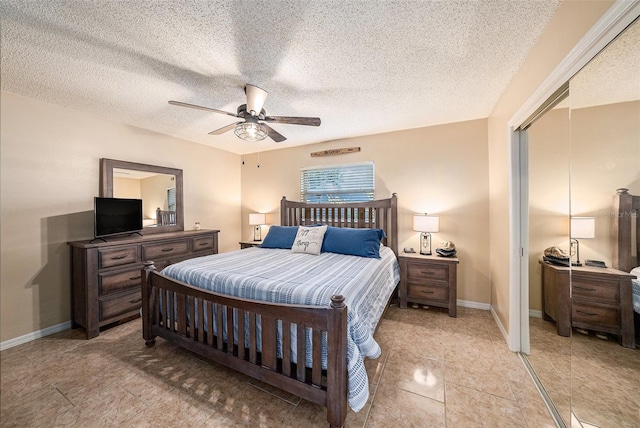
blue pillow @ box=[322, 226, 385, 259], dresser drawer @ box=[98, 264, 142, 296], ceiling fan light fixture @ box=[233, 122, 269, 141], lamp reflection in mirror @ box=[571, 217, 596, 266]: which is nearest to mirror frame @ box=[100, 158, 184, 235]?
dresser drawer @ box=[98, 264, 142, 296]

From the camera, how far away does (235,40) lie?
1.65 metres

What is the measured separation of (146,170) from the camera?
3.36 meters

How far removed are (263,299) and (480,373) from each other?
187cm

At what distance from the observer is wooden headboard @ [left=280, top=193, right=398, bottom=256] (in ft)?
11.3

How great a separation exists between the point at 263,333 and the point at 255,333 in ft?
0.31

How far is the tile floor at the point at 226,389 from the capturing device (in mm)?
1484

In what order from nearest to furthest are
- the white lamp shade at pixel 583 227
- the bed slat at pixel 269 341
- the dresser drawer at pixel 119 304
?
the white lamp shade at pixel 583 227, the bed slat at pixel 269 341, the dresser drawer at pixel 119 304

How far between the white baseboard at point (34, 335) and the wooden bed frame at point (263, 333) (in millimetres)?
1299

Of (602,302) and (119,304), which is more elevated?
(602,302)

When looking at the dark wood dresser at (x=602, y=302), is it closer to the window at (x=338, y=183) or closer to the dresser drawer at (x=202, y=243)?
the window at (x=338, y=183)

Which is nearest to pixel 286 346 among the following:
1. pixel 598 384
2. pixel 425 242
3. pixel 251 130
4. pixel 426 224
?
pixel 598 384

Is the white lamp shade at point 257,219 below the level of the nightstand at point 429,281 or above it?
above

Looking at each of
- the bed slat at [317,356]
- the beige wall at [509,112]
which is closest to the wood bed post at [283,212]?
the bed slat at [317,356]

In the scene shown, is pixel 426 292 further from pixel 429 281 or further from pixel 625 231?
pixel 625 231
